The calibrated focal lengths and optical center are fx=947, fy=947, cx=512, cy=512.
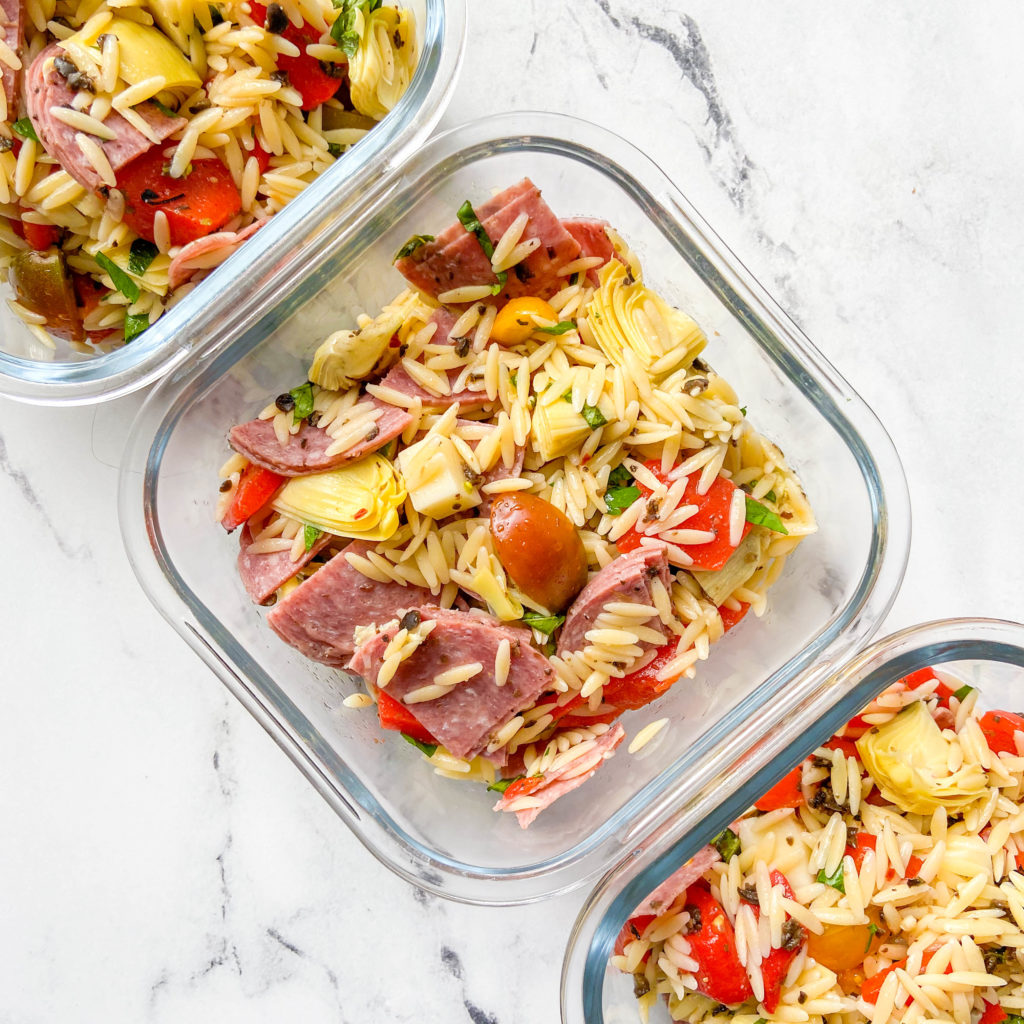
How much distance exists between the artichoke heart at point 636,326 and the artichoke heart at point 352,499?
37 cm

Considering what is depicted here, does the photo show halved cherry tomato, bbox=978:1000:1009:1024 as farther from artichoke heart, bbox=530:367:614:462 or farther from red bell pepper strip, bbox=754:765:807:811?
artichoke heart, bbox=530:367:614:462

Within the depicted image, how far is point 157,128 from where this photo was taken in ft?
4.68

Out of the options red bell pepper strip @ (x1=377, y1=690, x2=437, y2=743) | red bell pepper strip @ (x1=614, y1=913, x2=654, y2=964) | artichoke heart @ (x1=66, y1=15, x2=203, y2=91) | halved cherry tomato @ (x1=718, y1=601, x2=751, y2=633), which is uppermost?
artichoke heart @ (x1=66, y1=15, x2=203, y2=91)

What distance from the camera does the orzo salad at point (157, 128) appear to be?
55.4 inches

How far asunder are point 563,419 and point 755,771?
0.58m

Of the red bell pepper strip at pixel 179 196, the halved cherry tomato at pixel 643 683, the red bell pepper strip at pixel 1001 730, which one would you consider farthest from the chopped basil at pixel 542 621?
the red bell pepper strip at pixel 179 196

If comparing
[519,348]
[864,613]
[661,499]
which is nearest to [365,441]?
[519,348]

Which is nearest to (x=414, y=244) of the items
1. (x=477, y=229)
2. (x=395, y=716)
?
(x=477, y=229)

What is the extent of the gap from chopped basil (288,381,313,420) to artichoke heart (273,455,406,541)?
0.11m

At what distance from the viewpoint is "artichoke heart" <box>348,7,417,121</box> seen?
57.6 inches

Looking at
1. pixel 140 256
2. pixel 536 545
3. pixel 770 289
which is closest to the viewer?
pixel 536 545

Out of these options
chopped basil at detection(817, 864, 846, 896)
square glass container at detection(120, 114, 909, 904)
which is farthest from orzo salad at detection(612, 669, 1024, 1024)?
square glass container at detection(120, 114, 909, 904)

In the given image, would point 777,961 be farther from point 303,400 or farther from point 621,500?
point 303,400

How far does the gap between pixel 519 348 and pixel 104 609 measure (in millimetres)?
918
